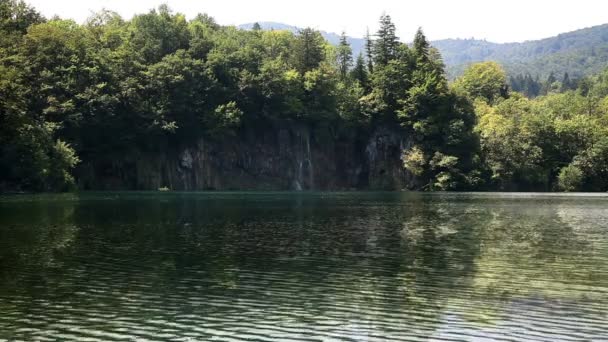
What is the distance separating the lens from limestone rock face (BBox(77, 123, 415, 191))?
122 meters

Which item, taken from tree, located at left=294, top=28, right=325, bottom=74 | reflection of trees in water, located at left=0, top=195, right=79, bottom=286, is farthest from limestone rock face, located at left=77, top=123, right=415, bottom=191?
reflection of trees in water, located at left=0, top=195, right=79, bottom=286

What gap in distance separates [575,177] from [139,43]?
94807mm

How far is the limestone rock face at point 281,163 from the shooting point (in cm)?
12225

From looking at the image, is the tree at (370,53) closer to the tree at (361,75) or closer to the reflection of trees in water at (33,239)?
the tree at (361,75)

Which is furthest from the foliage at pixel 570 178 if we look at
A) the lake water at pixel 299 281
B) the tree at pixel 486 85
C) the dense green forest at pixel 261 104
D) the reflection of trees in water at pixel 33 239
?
the reflection of trees in water at pixel 33 239

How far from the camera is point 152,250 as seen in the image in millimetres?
35375

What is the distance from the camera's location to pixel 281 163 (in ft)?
450

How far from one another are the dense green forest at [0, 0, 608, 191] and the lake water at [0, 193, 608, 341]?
64254 millimetres

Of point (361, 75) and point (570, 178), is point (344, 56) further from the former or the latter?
point (570, 178)

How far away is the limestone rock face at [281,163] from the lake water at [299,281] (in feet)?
232

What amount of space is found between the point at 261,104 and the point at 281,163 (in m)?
13.8

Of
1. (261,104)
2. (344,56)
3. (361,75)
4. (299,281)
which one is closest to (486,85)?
(344,56)

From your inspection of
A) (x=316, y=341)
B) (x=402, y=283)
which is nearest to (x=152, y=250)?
(x=402, y=283)

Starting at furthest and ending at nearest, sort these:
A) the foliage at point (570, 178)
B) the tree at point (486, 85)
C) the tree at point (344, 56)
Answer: the tree at point (486, 85) → the tree at point (344, 56) → the foliage at point (570, 178)
